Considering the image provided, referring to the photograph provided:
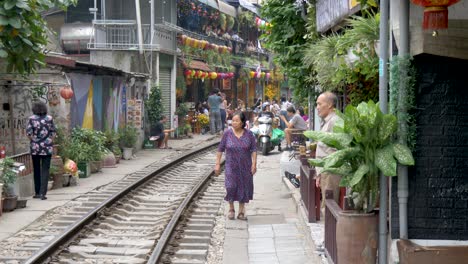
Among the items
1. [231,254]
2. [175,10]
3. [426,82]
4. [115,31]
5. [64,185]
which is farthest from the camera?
[175,10]

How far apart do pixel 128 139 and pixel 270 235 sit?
1331 cm

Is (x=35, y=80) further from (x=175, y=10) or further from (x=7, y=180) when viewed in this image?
(x=175, y=10)

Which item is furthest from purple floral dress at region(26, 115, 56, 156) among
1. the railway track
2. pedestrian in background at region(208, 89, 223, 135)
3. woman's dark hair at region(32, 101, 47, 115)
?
pedestrian in background at region(208, 89, 223, 135)

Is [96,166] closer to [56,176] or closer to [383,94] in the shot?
[56,176]

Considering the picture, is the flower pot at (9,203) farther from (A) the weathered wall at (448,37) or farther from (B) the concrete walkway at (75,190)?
(A) the weathered wall at (448,37)

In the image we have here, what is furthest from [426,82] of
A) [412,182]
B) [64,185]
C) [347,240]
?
[64,185]

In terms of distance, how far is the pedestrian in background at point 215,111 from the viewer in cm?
3312

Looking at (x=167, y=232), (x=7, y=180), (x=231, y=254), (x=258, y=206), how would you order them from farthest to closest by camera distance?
(x=258, y=206), (x=7, y=180), (x=167, y=232), (x=231, y=254)

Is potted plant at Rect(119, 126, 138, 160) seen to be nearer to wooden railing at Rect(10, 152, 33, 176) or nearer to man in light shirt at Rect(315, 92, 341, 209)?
wooden railing at Rect(10, 152, 33, 176)

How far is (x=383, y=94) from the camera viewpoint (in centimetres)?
664

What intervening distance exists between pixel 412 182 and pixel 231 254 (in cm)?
373

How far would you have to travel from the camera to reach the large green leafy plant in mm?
6449

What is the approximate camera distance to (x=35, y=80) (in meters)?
16.9

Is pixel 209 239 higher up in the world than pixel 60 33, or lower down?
lower down
